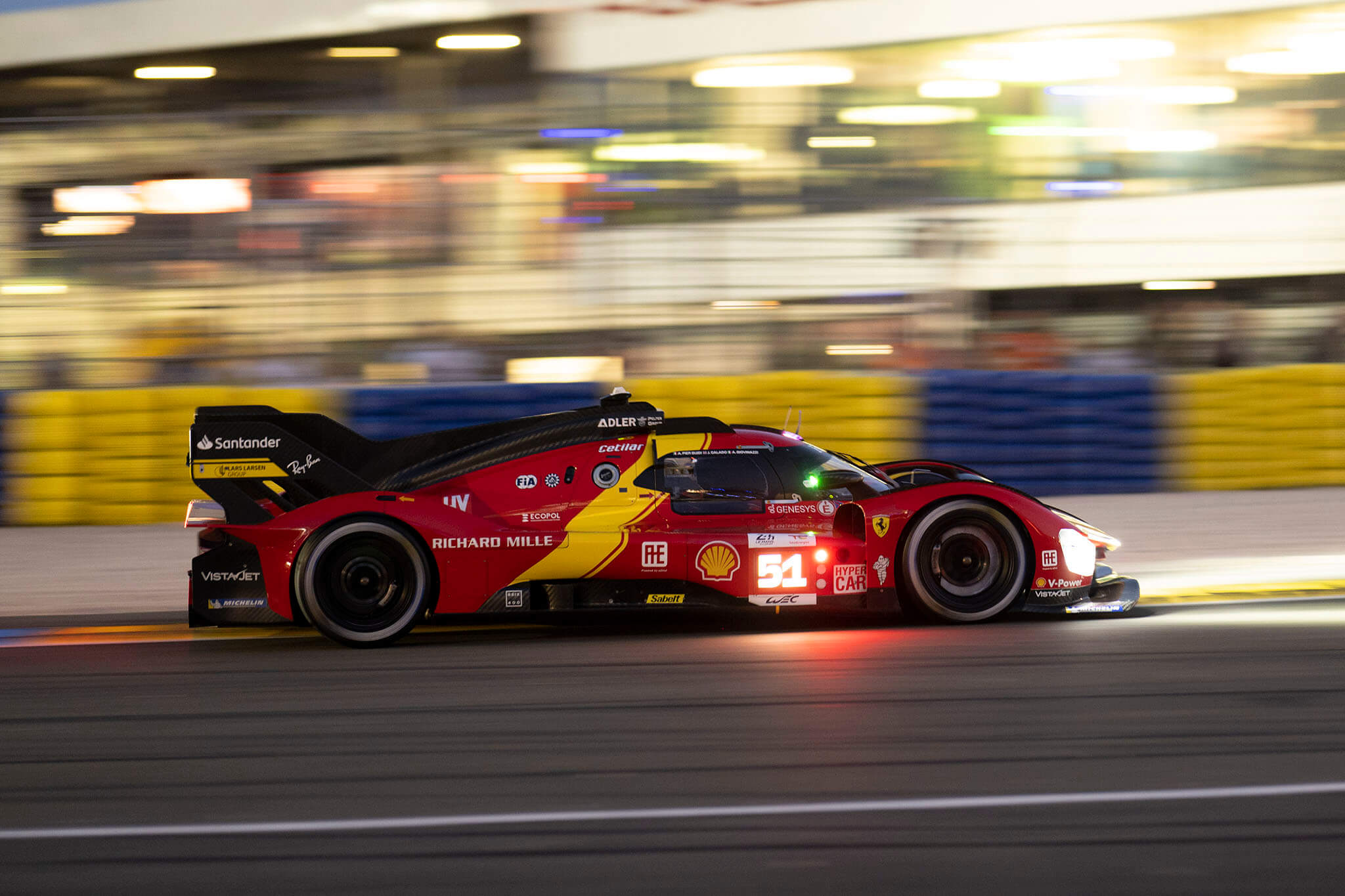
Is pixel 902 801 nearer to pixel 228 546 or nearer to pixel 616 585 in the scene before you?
pixel 616 585

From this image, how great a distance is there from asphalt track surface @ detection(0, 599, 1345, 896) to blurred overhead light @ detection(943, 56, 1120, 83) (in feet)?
41.4

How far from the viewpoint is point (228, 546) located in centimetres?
653

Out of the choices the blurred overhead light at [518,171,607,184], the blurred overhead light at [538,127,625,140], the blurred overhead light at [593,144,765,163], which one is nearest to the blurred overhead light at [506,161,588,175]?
the blurred overhead light at [518,171,607,184]

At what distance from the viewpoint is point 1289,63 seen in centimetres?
1830

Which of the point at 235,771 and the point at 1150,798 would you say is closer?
the point at 1150,798

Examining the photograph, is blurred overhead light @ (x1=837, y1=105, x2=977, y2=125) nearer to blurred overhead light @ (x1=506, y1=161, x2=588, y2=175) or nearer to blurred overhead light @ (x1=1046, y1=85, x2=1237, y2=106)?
blurred overhead light @ (x1=1046, y1=85, x2=1237, y2=106)

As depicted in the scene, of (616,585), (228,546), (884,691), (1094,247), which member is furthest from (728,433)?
(1094,247)

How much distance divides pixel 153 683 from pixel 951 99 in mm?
14168

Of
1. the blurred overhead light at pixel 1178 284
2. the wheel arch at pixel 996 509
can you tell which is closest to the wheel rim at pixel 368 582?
the wheel arch at pixel 996 509

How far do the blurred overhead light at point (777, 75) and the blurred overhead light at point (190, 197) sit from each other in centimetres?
594

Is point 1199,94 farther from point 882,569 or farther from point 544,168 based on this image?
point 882,569

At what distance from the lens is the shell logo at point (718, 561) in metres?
6.60

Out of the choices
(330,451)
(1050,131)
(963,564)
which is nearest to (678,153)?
(1050,131)

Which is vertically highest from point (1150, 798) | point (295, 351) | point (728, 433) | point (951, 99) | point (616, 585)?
point (951, 99)
